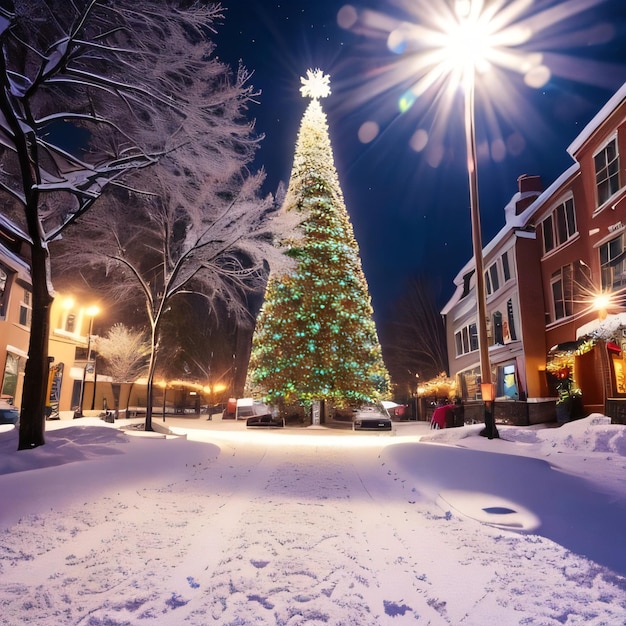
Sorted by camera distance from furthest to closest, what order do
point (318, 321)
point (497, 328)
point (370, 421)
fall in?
1. point (497, 328)
2. point (318, 321)
3. point (370, 421)

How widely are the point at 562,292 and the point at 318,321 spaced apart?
11.4 meters

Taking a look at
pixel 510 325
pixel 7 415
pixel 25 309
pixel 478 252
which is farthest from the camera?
pixel 510 325

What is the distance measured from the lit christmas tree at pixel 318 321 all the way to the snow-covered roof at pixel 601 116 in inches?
447

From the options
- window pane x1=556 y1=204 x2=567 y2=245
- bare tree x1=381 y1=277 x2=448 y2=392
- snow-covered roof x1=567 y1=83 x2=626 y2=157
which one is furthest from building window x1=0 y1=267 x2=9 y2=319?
bare tree x1=381 y1=277 x2=448 y2=392

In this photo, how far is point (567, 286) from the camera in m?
21.5

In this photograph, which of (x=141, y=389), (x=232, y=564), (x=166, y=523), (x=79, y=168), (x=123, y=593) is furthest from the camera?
(x=141, y=389)

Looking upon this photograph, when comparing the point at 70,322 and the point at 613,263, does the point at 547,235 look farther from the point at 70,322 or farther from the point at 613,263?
the point at 70,322

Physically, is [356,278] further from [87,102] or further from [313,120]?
[87,102]

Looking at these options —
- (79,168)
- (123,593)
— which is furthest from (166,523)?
(79,168)

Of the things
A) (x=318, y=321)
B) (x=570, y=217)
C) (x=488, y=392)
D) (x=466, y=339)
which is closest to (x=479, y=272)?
(x=488, y=392)

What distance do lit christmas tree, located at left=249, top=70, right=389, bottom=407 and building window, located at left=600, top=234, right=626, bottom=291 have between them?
10853 mm

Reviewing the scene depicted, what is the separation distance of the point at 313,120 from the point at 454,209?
1602 inches

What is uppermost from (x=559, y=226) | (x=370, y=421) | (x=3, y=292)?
(x=559, y=226)

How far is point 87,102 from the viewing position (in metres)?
11.8
